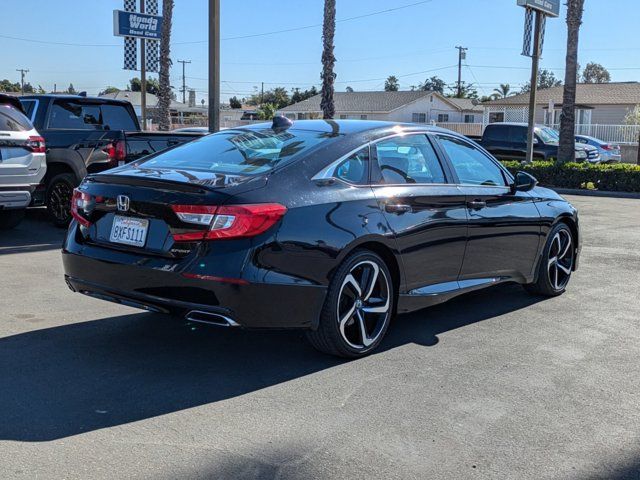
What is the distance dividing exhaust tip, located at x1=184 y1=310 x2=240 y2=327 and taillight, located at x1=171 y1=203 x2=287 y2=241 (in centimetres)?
44

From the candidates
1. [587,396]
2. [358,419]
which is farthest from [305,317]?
[587,396]

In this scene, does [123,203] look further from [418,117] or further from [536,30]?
[418,117]

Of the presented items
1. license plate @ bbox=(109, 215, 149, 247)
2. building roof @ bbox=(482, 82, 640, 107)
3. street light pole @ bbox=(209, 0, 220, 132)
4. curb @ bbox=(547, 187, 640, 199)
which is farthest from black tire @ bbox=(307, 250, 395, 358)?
building roof @ bbox=(482, 82, 640, 107)

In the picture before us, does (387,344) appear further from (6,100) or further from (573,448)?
(6,100)

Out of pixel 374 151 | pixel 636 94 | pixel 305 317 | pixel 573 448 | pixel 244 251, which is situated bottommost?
pixel 573 448

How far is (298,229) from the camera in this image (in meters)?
4.34

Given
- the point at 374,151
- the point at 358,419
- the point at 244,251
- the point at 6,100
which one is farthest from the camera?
the point at 6,100

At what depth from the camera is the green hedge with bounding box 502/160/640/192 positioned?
1878cm

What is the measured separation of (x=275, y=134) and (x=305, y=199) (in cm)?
110

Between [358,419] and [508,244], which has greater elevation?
[508,244]

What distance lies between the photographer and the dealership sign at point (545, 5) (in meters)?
18.6

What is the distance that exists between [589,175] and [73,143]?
47.4ft

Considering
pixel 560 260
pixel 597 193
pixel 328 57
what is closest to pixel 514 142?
pixel 597 193

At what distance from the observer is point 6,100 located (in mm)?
8680
